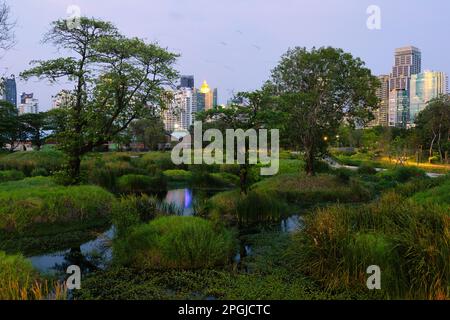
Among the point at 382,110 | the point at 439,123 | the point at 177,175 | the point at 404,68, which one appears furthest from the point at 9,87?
the point at 404,68

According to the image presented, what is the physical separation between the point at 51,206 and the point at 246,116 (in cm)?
693

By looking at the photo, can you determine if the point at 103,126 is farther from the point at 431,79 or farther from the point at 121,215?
the point at 431,79

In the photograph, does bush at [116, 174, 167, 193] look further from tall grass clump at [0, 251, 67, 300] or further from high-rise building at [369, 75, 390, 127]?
high-rise building at [369, 75, 390, 127]

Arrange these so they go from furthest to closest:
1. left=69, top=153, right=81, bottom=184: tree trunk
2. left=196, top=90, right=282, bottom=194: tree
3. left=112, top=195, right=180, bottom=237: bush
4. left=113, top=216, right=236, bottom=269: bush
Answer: left=69, top=153, right=81, bottom=184: tree trunk < left=196, top=90, right=282, bottom=194: tree < left=112, top=195, right=180, bottom=237: bush < left=113, top=216, right=236, bottom=269: bush

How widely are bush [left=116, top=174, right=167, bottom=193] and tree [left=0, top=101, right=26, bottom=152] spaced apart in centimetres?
2558

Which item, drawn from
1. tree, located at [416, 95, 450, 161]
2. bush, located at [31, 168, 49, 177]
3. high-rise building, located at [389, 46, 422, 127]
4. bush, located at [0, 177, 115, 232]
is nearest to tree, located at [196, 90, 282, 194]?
bush, located at [0, 177, 115, 232]

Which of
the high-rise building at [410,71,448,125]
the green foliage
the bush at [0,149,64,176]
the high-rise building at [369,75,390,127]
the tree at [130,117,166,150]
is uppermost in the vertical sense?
the high-rise building at [410,71,448,125]

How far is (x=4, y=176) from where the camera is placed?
65.3 ft

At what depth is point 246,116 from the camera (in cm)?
1382

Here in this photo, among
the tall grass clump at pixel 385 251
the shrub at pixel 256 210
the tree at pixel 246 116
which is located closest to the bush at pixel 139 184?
the tree at pixel 246 116

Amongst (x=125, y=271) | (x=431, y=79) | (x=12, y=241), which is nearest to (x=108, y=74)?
(x=12, y=241)

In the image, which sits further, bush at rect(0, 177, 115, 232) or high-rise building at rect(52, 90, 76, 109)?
high-rise building at rect(52, 90, 76, 109)

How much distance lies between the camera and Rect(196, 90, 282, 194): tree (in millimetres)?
13430
